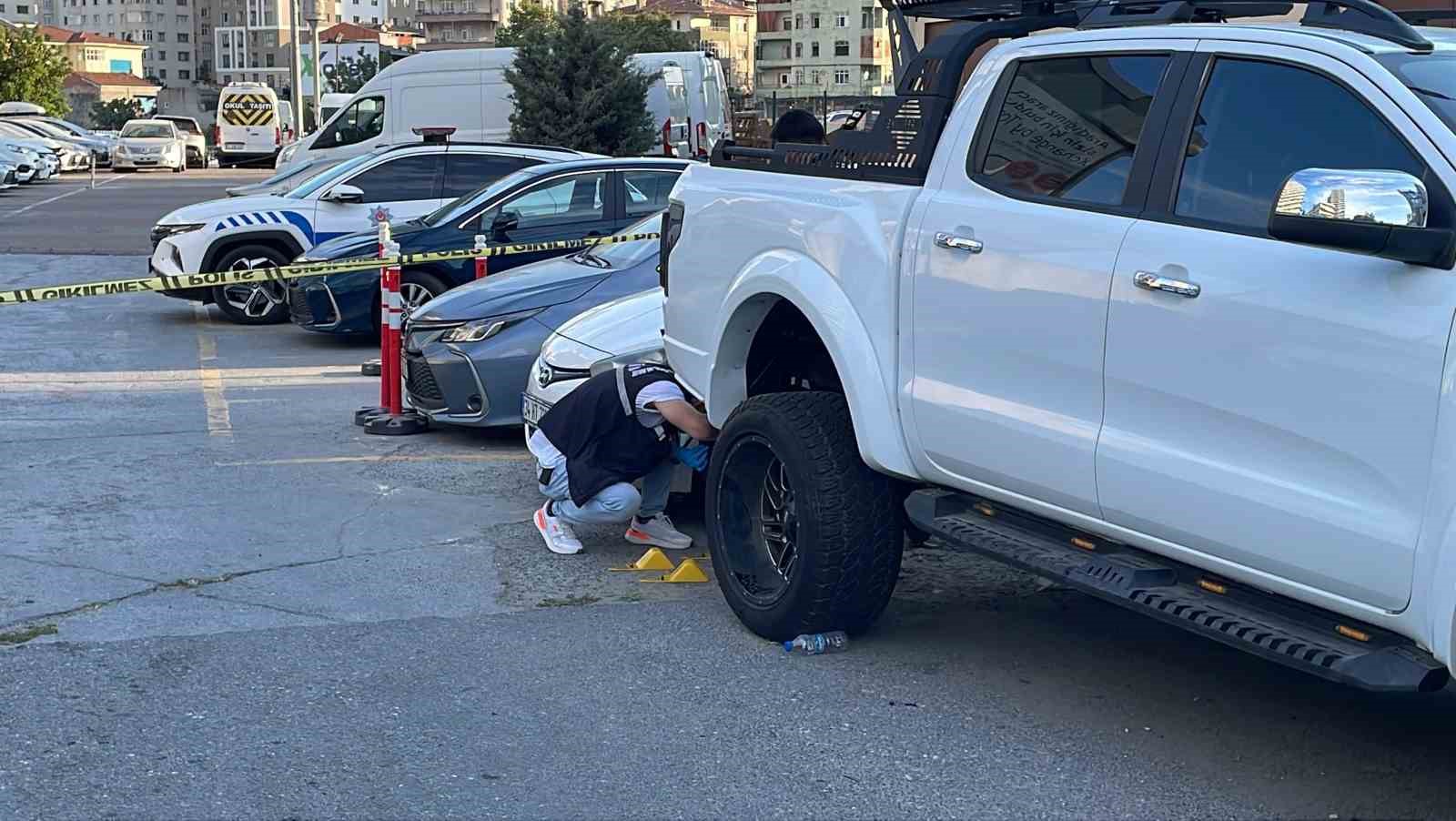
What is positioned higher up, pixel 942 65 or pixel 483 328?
pixel 942 65

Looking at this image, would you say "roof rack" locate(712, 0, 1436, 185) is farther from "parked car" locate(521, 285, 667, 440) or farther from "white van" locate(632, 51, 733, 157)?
"white van" locate(632, 51, 733, 157)

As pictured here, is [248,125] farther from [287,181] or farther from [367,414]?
[367,414]

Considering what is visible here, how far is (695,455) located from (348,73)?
105 metres

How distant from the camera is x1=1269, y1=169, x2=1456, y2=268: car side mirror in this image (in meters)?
3.69

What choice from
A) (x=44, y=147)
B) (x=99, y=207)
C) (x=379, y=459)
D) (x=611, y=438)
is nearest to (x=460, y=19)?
(x=44, y=147)

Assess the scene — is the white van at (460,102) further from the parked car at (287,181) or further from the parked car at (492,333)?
the parked car at (492,333)

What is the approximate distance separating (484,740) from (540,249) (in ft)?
26.9

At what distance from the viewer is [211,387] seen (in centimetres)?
1180

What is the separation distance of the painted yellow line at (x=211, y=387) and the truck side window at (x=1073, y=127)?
618 centimetres

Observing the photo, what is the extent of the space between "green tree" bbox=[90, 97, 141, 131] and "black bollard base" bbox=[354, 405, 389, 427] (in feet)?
375

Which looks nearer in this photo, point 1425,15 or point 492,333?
point 1425,15

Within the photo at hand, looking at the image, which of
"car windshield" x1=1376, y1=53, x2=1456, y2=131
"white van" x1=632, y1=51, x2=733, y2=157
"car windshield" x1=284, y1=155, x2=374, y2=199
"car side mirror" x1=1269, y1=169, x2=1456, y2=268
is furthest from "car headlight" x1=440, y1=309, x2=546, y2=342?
"white van" x1=632, y1=51, x2=733, y2=157

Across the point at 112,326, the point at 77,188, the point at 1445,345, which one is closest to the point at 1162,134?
the point at 1445,345

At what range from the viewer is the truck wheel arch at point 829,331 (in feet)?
17.5
